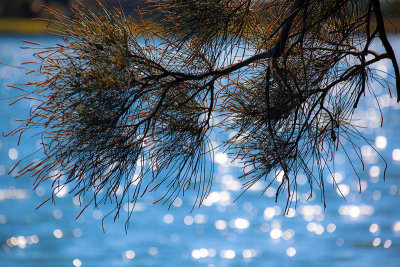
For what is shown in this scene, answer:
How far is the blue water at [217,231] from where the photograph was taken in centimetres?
570

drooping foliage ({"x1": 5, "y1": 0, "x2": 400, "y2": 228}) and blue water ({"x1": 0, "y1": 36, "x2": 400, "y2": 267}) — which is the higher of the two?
blue water ({"x1": 0, "y1": 36, "x2": 400, "y2": 267})

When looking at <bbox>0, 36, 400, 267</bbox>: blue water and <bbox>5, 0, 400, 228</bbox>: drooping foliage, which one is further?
<bbox>0, 36, 400, 267</bbox>: blue water

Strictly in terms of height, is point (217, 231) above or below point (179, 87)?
above

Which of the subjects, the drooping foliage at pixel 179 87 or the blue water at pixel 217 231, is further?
the blue water at pixel 217 231

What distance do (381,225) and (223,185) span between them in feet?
7.89

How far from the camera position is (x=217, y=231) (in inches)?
256

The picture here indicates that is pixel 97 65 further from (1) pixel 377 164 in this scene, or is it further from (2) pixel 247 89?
(1) pixel 377 164

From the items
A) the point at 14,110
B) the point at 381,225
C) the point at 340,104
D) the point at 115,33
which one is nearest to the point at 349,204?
the point at 381,225

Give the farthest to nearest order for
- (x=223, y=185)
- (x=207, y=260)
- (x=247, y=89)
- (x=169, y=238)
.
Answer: (x=223, y=185) < (x=169, y=238) < (x=207, y=260) < (x=247, y=89)

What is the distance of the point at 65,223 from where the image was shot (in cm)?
669

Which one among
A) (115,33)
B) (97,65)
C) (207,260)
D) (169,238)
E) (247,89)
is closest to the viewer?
(97,65)

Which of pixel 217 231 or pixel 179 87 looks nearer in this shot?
pixel 179 87

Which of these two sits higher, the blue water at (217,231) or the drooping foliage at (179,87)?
the blue water at (217,231)

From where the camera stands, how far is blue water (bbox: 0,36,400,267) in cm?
570
